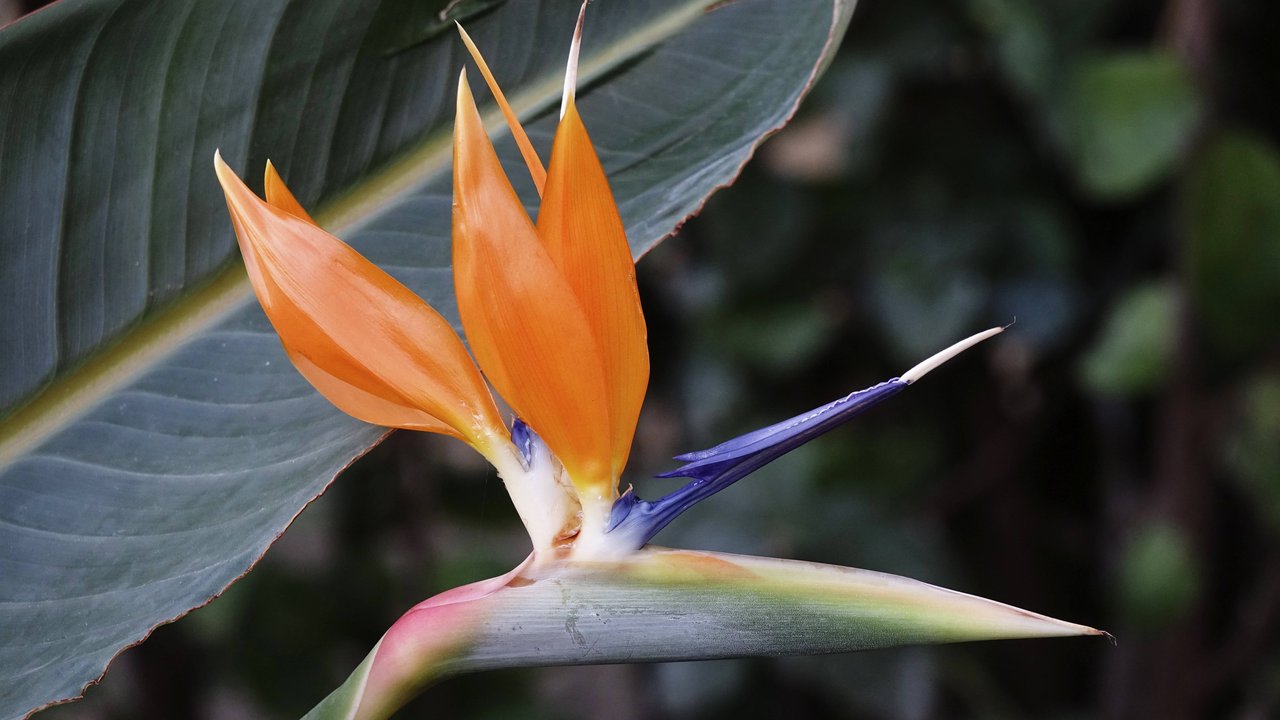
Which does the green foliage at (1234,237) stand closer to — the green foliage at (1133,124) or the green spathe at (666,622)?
the green foliage at (1133,124)

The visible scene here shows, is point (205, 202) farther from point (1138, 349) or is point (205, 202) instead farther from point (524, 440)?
point (1138, 349)

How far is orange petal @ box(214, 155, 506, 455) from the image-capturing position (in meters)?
0.30

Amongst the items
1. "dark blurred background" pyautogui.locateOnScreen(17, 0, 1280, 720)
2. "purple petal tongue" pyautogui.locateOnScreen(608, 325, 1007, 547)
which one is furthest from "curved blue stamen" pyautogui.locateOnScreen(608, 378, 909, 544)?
"dark blurred background" pyautogui.locateOnScreen(17, 0, 1280, 720)

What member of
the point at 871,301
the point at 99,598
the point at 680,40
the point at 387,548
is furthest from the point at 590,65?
the point at 387,548

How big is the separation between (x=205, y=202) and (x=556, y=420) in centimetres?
20

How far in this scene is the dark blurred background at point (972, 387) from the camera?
0.93 metres

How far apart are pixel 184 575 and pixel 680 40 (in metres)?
0.29

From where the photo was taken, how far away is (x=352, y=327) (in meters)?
0.31

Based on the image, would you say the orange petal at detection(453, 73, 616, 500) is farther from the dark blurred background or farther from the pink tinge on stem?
the dark blurred background

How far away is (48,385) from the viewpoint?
1.30ft

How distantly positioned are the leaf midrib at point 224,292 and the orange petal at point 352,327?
4.0 inches

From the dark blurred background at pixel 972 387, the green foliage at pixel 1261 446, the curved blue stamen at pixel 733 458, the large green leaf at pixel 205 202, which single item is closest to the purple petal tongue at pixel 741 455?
the curved blue stamen at pixel 733 458

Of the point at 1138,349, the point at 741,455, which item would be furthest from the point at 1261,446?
the point at 741,455

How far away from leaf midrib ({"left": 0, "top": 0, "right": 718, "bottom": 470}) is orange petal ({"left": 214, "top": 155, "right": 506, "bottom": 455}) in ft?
0.34
